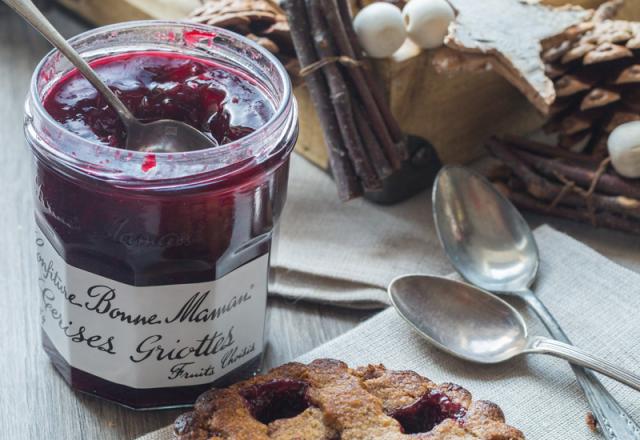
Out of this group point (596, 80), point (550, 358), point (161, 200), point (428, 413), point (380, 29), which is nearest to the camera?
point (161, 200)

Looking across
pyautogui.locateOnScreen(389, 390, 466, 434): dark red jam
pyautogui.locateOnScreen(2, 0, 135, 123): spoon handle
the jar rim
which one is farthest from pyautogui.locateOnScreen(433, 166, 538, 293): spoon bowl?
pyautogui.locateOnScreen(2, 0, 135, 123): spoon handle

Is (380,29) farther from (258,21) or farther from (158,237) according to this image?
(158,237)

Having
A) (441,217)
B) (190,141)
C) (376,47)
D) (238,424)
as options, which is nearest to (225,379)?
(238,424)

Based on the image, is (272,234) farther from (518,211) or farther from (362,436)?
(518,211)

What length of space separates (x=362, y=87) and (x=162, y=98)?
14.9 inches

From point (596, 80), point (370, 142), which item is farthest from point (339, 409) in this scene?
point (596, 80)

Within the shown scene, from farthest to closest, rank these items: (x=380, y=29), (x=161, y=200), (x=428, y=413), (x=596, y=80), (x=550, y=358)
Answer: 1. (x=596, y=80)
2. (x=380, y=29)
3. (x=550, y=358)
4. (x=428, y=413)
5. (x=161, y=200)

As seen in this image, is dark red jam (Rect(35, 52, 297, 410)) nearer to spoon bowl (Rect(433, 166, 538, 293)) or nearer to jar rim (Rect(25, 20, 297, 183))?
jar rim (Rect(25, 20, 297, 183))

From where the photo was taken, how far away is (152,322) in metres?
1.00

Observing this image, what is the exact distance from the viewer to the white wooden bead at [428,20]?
1.35 m

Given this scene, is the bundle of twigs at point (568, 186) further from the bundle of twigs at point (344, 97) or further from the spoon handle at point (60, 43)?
the spoon handle at point (60, 43)

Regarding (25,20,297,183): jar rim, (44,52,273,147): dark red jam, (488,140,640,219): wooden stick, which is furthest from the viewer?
(488,140,640,219): wooden stick

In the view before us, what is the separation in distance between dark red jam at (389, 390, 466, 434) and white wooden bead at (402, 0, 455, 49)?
567 mm

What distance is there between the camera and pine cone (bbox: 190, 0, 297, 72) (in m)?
1.36
